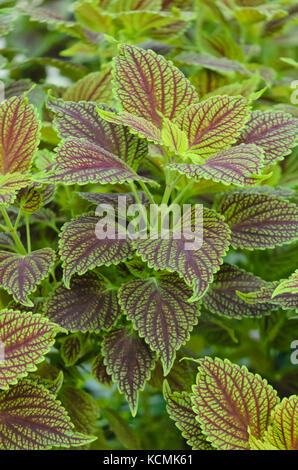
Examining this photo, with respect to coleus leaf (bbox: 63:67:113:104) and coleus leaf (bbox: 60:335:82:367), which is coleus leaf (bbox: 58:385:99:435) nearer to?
coleus leaf (bbox: 60:335:82:367)

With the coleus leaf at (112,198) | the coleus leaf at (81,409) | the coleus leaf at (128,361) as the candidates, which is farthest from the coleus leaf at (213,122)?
the coleus leaf at (81,409)

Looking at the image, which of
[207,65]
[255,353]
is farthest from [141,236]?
[255,353]

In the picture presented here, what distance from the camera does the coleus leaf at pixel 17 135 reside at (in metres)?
0.67

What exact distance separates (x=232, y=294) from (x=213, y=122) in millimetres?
212

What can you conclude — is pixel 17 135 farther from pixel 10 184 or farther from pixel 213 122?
A: pixel 213 122

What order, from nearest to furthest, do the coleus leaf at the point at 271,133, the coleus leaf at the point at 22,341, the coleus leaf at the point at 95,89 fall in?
the coleus leaf at the point at 22,341 < the coleus leaf at the point at 271,133 < the coleus leaf at the point at 95,89

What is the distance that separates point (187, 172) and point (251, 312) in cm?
21

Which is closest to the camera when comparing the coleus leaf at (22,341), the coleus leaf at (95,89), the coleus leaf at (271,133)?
the coleus leaf at (22,341)

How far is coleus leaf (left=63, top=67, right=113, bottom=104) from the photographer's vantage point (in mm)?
803

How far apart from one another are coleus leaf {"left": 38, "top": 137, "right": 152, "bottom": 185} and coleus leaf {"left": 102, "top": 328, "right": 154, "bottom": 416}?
19 centimetres

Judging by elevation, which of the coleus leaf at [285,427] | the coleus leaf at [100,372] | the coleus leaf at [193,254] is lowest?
the coleus leaf at [100,372]

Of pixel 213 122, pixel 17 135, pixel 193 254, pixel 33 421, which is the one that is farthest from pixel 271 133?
pixel 33 421

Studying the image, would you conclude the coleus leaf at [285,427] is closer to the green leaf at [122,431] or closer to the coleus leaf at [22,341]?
the coleus leaf at [22,341]

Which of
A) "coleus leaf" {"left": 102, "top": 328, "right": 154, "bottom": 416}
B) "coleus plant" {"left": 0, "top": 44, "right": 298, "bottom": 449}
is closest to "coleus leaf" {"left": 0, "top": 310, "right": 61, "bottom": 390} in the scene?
"coleus plant" {"left": 0, "top": 44, "right": 298, "bottom": 449}
